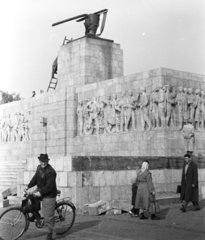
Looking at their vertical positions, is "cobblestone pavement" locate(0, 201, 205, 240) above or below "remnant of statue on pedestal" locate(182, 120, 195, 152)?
below

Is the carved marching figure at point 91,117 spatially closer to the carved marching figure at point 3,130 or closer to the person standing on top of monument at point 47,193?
the carved marching figure at point 3,130

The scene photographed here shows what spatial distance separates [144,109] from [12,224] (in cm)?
1225

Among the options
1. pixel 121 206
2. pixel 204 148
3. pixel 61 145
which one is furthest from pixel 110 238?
pixel 61 145

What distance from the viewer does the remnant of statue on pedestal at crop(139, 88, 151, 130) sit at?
18.3 metres

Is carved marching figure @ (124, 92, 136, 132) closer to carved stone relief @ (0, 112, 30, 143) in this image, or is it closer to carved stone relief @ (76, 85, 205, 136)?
carved stone relief @ (76, 85, 205, 136)

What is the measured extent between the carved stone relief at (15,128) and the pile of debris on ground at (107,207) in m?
17.0

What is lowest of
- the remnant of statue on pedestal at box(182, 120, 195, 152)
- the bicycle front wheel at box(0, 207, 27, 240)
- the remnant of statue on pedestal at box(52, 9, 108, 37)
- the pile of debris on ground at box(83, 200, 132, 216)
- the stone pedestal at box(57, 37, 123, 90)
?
the pile of debris on ground at box(83, 200, 132, 216)

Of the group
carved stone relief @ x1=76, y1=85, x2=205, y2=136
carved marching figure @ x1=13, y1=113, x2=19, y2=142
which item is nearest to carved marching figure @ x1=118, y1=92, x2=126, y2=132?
carved stone relief @ x1=76, y1=85, x2=205, y2=136

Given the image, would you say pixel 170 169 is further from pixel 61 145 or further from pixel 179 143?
pixel 61 145

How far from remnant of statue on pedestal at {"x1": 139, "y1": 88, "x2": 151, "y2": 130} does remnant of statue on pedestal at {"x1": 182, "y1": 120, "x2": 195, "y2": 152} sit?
5.27 ft

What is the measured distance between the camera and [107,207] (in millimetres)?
10500

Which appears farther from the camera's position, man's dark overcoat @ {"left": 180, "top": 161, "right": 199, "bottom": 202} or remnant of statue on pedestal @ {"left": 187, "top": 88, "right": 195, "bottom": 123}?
remnant of statue on pedestal @ {"left": 187, "top": 88, "right": 195, "bottom": 123}

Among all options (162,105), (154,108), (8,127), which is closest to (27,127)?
(8,127)

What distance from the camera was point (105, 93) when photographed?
67.5 feet
